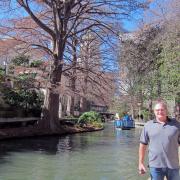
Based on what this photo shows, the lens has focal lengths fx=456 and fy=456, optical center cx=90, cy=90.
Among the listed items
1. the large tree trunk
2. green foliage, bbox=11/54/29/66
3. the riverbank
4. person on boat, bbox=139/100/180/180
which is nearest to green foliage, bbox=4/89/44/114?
the large tree trunk

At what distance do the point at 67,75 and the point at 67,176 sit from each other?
73.2ft

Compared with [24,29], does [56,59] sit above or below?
below

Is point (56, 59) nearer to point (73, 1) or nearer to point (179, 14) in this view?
point (73, 1)

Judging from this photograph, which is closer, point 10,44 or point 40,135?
point 40,135

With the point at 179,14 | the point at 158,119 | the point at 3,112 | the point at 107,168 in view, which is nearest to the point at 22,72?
the point at 3,112

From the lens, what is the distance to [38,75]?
33594 mm

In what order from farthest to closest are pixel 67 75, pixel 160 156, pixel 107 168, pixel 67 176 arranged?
pixel 67 75 < pixel 107 168 < pixel 67 176 < pixel 160 156

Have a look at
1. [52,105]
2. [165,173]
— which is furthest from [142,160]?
[52,105]

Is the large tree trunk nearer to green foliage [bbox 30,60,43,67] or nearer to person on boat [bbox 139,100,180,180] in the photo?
green foliage [bbox 30,60,43,67]

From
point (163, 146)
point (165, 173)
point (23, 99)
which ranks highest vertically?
point (23, 99)

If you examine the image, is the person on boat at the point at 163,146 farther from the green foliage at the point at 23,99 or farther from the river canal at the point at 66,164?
the green foliage at the point at 23,99

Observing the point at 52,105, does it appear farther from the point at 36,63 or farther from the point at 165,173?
the point at 165,173

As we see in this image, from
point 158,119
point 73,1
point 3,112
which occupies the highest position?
point 73,1

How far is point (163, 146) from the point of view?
668 cm
